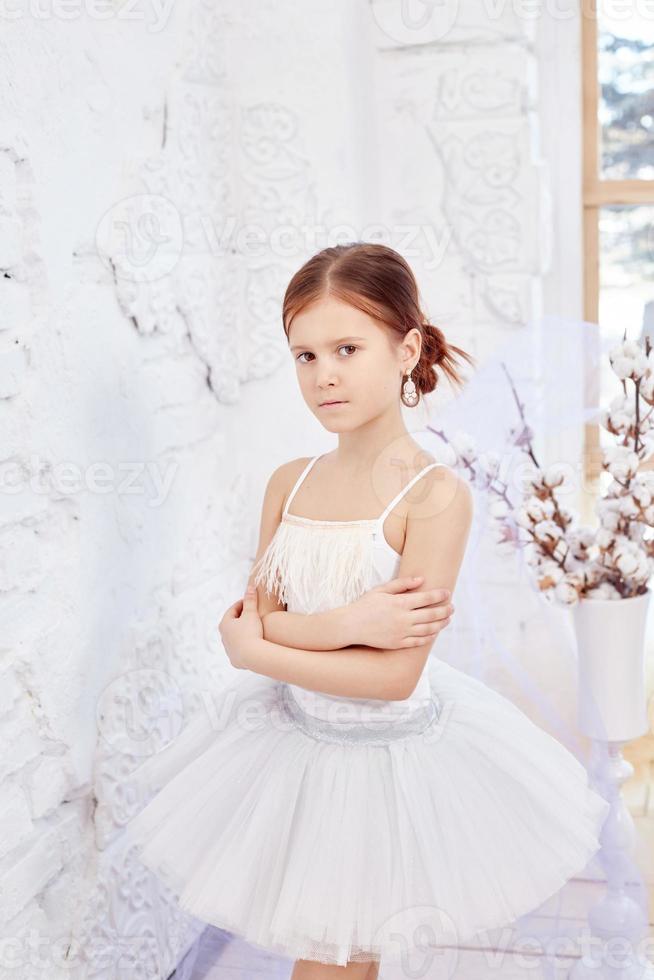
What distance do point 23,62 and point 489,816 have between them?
103 centimetres

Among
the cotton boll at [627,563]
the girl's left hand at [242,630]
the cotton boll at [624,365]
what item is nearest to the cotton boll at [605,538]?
the cotton boll at [627,563]

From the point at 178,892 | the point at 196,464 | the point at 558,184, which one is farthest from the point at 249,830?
the point at 558,184

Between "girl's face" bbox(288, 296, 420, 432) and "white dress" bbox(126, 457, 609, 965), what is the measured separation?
4.6 inches

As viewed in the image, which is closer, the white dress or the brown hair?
the white dress

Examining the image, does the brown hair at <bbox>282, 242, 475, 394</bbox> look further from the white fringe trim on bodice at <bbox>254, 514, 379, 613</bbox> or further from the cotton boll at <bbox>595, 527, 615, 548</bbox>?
the cotton boll at <bbox>595, 527, 615, 548</bbox>

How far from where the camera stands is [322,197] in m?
1.88

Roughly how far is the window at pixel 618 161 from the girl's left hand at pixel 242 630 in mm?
982

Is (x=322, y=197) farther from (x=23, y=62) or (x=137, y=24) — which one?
(x=23, y=62)

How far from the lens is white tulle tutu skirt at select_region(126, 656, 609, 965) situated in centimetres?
110

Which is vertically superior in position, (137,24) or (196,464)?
(137,24)

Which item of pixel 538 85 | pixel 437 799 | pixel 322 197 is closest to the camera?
pixel 437 799

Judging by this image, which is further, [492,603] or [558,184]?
[558,184]

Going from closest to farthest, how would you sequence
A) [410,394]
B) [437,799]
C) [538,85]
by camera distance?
[437,799]
[410,394]
[538,85]

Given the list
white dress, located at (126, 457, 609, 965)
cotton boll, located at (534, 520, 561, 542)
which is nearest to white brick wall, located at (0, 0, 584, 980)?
white dress, located at (126, 457, 609, 965)
